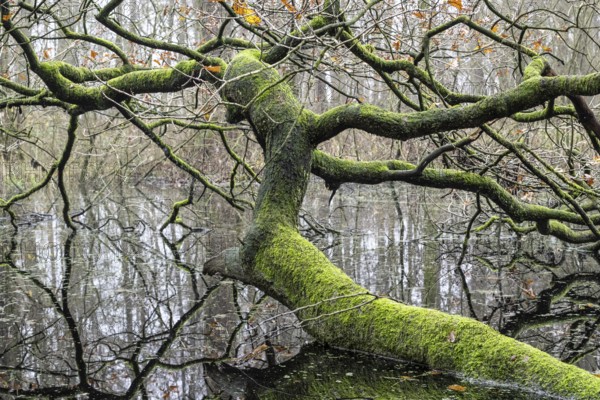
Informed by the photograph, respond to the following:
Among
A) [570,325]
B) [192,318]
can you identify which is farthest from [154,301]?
[570,325]

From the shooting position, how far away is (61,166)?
7.55m

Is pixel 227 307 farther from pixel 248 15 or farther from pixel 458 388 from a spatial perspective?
pixel 248 15

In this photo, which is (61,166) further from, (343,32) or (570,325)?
(570,325)

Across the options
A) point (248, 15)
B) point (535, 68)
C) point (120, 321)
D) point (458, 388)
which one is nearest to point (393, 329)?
point (458, 388)

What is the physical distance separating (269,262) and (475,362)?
2009 millimetres

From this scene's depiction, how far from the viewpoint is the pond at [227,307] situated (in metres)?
4.18

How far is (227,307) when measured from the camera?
19.8ft

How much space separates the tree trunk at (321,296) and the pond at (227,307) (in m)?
0.14

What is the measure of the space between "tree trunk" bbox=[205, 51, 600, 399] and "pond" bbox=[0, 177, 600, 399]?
0.14 meters

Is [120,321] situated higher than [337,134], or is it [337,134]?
[337,134]

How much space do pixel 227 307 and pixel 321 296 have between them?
144 cm

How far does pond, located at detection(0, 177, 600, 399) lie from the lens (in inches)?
164

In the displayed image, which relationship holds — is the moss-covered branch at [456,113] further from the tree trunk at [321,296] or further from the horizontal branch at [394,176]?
the horizontal branch at [394,176]

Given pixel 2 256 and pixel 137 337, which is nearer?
pixel 137 337
